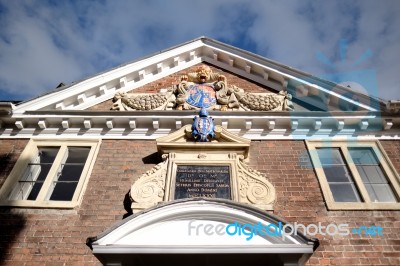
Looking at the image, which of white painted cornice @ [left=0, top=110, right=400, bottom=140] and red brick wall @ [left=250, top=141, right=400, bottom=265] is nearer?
red brick wall @ [left=250, top=141, right=400, bottom=265]

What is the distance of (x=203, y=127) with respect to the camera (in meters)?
7.19

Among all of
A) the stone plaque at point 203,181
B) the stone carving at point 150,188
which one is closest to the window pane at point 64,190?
the stone carving at point 150,188

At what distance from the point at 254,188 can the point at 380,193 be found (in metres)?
2.93

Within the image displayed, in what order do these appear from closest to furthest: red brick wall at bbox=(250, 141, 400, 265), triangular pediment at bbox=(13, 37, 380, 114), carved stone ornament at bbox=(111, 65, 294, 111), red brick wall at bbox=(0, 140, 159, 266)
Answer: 1. red brick wall at bbox=(250, 141, 400, 265)
2. red brick wall at bbox=(0, 140, 159, 266)
3. triangular pediment at bbox=(13, 37, 380, 114)
4. carved stone ornament at bbox=(111, 65, 294, 111)

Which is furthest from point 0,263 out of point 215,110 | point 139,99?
point 215,110

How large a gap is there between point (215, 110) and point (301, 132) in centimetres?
235

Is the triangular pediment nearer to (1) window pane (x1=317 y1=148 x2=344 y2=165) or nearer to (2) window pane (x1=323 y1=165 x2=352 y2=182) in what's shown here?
(1) window pane (x1=317 y1=148 x2=344 y2=165)

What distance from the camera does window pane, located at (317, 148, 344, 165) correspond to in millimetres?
7119

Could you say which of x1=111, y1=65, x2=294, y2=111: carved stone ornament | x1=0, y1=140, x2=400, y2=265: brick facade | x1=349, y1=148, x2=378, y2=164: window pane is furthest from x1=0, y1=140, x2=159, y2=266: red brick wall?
x1=349, y1=148, x2=378, y2=164: window pane

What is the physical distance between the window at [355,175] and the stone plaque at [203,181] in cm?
219

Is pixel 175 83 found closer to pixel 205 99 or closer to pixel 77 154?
pixel 205 99

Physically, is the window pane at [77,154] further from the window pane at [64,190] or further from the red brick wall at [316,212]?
the red brick wall at [316,212]

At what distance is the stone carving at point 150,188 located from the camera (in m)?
6.10

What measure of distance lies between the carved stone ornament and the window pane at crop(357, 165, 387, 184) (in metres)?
2.40
